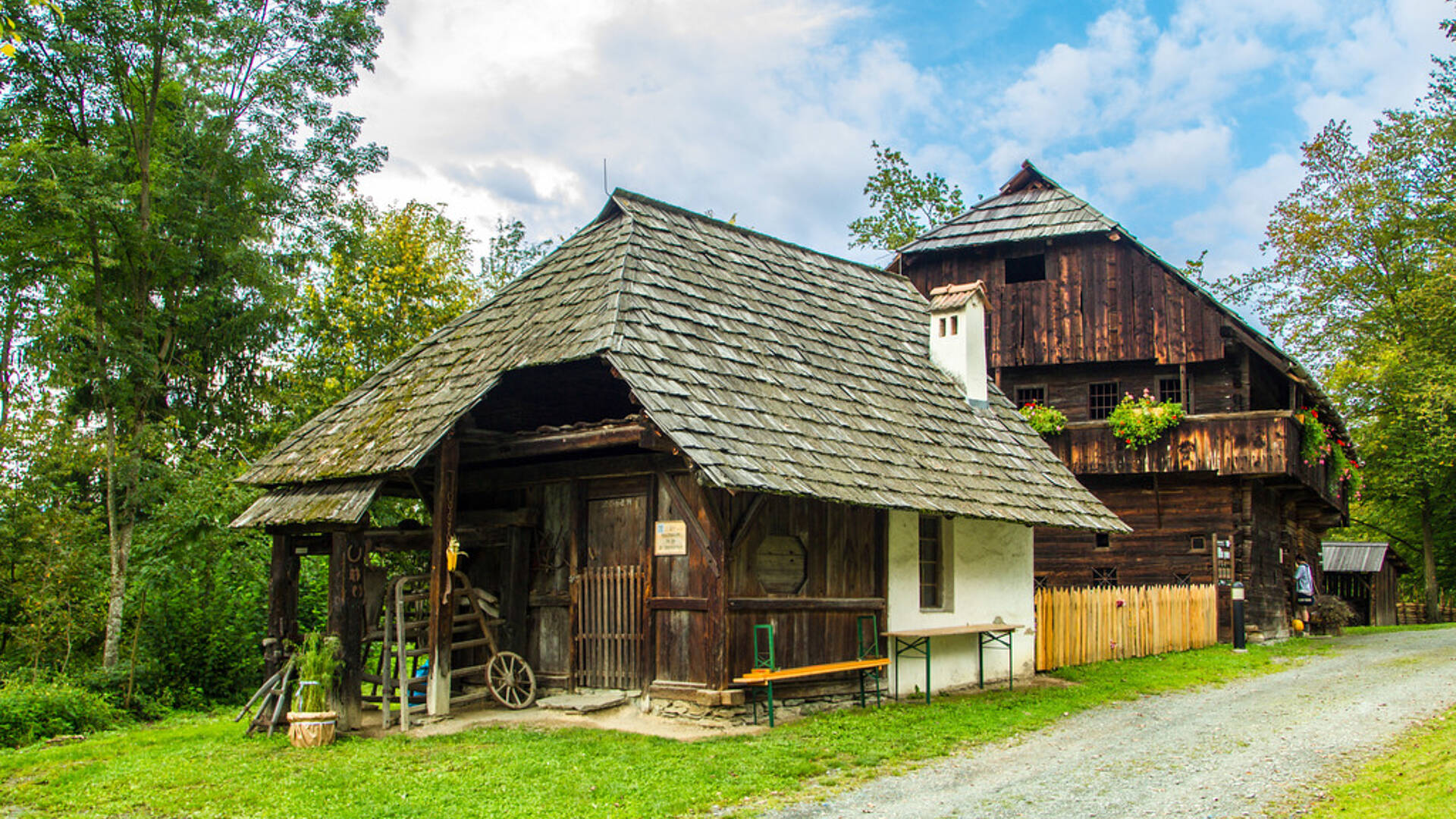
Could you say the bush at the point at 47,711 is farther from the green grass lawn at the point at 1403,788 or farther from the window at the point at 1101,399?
the window at the point at 1101,399

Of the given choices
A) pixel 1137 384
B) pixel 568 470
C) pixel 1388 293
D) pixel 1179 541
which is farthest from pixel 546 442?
pixel 1388 293

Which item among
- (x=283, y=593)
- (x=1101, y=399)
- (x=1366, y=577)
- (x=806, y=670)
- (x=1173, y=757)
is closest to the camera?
(x=1173, y=757)

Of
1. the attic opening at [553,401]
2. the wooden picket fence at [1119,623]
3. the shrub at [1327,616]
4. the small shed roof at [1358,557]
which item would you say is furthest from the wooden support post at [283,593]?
the small shed roof at [1358,557]

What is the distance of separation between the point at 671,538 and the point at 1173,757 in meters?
4.92

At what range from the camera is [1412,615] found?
41.0m

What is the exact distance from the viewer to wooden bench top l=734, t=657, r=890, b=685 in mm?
10734

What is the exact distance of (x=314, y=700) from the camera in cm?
1034

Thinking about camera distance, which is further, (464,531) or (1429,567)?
(1429,567)

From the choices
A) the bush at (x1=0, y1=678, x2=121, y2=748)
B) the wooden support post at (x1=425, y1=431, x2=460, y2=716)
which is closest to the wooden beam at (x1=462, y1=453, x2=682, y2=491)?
the wooden support post at (x1=425, y1=431, x2=460, y2=716)

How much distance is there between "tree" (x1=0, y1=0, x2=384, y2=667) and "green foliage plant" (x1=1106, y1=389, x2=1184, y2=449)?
15.8 metres

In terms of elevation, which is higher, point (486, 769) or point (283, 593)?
point (283, 593)

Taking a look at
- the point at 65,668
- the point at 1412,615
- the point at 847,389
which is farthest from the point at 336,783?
the point at 1412,615

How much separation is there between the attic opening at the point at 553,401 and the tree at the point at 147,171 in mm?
7520

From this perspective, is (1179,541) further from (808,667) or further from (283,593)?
(283,593)
